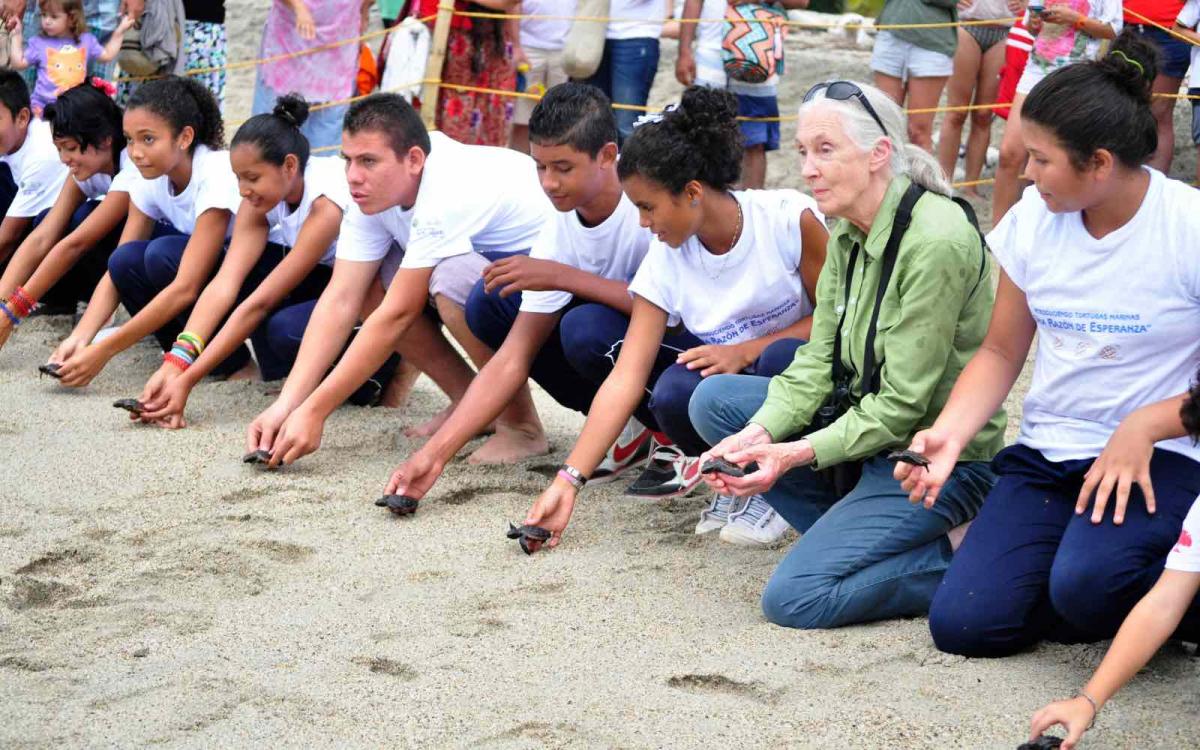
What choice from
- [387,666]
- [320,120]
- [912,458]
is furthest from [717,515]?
[320,120]

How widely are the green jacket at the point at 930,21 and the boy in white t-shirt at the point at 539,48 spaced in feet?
4.10

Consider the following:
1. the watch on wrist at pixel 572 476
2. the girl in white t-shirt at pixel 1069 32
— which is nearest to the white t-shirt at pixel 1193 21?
the girl in white t-shirt at pixel 1069 32

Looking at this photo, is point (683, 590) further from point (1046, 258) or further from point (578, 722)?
point (1046, 258)

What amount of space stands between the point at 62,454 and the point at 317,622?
1.34m

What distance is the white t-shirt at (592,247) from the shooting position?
3.27 m

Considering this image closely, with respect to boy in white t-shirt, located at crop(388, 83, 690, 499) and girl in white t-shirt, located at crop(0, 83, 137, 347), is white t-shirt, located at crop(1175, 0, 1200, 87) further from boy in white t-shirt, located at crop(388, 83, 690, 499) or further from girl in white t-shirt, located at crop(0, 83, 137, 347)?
girl in white t-shirt, located at crop(0, 83, 137, 347)

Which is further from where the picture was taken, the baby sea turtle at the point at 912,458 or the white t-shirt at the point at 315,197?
the white t-shirt at the point at 315,197

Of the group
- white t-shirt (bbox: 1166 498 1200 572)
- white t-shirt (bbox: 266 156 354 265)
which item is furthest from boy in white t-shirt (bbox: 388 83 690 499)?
white t-shirt (bbox: 1166 498 1200 572)

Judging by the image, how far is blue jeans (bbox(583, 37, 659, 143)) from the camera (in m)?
5.35

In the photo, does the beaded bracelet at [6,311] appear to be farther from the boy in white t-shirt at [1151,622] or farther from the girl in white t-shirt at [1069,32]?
the boy in white t-shirt at [1151,622]

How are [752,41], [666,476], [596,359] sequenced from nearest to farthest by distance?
[596,359]
[666,476]
[752,41]

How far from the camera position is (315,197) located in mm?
3902

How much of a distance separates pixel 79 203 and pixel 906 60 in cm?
296

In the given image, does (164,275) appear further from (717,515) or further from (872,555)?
(872,555)
